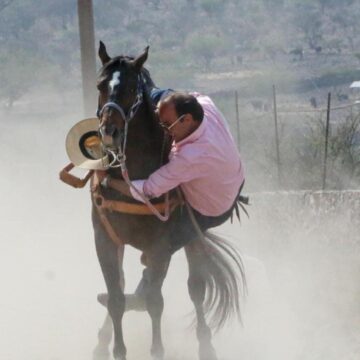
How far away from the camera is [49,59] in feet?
160

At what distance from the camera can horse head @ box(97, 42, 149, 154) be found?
6.24 m

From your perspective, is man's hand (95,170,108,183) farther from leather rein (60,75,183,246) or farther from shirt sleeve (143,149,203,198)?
shirt sleeve (143,149,203,198)

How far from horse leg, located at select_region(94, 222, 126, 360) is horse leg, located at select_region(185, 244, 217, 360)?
0.73 metres

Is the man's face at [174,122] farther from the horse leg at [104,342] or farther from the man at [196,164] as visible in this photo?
the horse leg at [104,342]

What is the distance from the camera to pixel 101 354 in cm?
787

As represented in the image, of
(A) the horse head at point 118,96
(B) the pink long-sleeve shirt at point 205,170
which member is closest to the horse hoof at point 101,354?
(B) the pink long-sleeve shirt at point 205,170

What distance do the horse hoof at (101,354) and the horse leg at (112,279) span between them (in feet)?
1.64

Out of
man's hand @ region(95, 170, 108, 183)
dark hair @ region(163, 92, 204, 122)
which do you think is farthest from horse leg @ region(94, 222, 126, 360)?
dark hair @ region(163, 92, 204, 122)

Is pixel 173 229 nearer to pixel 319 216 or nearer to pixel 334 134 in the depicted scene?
pixel 319 216

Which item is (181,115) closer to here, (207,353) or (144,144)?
(144,144)

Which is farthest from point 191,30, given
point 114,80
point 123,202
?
point 114,80

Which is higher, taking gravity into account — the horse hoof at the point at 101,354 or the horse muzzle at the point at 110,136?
the horse muzzle at the point at 110,136

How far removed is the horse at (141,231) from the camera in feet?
21.2

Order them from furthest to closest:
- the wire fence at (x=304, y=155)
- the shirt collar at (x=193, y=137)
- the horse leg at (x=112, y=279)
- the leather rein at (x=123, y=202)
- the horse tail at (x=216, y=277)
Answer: the wire fence at (x=304, y=155), the horse tail at (x=216, y=277), the horse leg at (x=112, y=279), the shirt collar at (x=193, y=137), the leather rein at (x=123, y=202)
